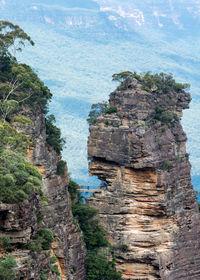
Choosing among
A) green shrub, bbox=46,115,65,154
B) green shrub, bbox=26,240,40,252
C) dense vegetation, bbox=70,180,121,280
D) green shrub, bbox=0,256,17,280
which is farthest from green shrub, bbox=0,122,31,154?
dense vegetation, bbox=70,180,121,280

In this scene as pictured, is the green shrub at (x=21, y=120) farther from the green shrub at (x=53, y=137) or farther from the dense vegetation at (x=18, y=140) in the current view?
the green shrub at (x=53, y=137)

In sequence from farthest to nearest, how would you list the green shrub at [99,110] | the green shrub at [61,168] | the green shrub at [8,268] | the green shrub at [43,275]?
the green shrub at [99,110] → the green shrub at [61,168] → the green shrub at [43,275] → the green shrub at [8,268]

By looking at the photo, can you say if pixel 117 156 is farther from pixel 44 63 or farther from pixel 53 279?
pixel 44 63

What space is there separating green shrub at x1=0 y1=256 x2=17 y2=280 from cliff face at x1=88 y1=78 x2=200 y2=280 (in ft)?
83.8

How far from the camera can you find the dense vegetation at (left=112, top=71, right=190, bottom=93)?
60.9m

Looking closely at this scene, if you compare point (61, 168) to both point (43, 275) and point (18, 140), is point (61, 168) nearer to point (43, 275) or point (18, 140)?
point (18, 140)

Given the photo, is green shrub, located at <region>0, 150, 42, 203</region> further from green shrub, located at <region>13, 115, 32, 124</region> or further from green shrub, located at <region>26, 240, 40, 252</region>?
green shrub, located at <region>13, 115, 32, 124</region>

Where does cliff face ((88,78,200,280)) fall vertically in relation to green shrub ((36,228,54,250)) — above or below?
above

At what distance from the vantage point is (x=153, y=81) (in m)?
61.3

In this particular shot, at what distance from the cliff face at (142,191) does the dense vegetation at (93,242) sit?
44.0 inches

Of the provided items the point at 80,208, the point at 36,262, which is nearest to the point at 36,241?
the point at 36,262

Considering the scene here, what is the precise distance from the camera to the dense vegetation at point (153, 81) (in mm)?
60938

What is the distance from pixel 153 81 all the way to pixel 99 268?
679 inches

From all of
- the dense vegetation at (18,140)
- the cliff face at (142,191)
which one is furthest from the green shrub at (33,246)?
the cliff face at (142,191)
